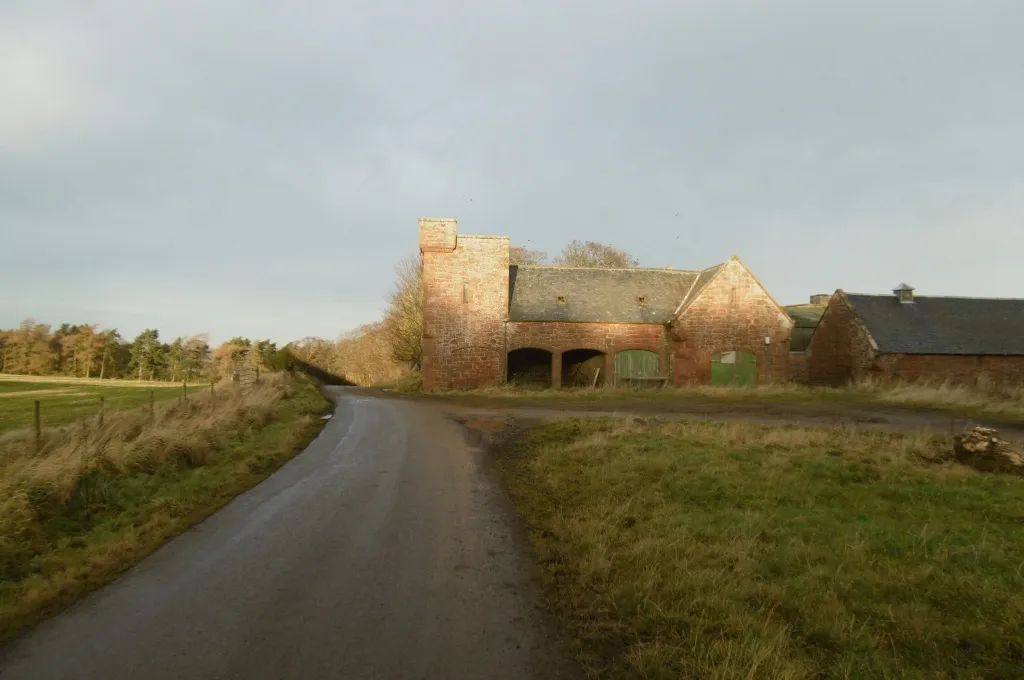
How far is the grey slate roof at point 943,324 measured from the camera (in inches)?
1099

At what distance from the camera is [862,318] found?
2888 cm

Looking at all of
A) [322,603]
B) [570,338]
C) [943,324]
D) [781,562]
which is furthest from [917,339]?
[322,603]

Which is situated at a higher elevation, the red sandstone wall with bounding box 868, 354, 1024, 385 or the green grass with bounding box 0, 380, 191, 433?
the red sandstone wall with bounding box 868, 354, 1024, 385

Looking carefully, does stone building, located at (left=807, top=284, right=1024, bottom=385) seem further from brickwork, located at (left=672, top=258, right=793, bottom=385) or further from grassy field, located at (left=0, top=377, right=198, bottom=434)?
grassy field, located at (left=0, top=377, right=198, bottom=434)

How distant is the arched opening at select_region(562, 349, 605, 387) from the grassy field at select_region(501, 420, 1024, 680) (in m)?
19.3

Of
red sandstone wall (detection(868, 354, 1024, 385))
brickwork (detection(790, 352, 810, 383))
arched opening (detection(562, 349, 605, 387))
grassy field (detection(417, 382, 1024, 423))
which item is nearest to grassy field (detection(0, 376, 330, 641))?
grassy field (detection(417, 382, 1024, 423))

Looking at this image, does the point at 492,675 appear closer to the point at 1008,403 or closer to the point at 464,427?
the point at 464,427

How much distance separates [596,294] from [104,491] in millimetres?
25240

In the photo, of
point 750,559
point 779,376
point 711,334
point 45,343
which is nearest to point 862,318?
point 779,376

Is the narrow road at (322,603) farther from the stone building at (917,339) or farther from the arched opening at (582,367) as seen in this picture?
the stone building at (917,339)

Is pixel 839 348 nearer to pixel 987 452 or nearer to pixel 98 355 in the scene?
pixel 987 452

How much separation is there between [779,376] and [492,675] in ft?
94.1

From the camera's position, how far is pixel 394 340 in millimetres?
44219

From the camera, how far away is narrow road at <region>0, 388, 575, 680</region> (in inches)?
151
